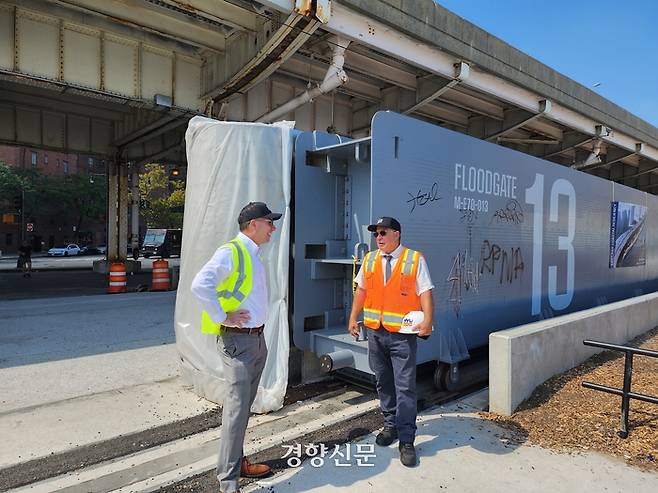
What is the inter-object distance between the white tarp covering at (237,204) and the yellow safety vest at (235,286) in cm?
168

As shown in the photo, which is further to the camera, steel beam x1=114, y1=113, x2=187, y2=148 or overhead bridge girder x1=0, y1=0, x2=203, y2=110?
steel beam x1=114, y1=113, x2=187, y2=148

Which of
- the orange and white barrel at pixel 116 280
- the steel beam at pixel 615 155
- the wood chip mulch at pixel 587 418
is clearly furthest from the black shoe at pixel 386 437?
the steel beam at pixel 615 155

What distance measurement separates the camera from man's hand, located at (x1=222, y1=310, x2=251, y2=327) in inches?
118

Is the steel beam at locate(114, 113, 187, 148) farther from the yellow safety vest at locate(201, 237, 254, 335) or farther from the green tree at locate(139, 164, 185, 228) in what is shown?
the green tree at locate(139, 164, 185, 228)

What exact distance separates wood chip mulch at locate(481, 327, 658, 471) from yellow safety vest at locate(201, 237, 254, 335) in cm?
280

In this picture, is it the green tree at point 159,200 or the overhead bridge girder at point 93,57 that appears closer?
the overhead bridge girder at point 93,57

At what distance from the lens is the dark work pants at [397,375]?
3.56 m

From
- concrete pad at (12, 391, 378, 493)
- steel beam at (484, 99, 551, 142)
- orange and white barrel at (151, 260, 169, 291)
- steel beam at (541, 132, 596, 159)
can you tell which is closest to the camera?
concrete pad at (12, 391, 378, 493)

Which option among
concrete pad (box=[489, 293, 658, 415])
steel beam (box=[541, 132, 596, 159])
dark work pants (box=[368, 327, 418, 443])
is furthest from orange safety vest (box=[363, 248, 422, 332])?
steel beam (box=[541, 132, 596, 159])

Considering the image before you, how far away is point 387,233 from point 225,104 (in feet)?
34.5

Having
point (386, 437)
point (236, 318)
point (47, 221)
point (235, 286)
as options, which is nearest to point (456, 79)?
point (386, 437)

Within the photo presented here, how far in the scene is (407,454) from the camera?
3.49 m

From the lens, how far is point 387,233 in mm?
3705

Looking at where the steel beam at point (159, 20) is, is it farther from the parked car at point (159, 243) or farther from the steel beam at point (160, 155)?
the parked car at point (159, 243)
